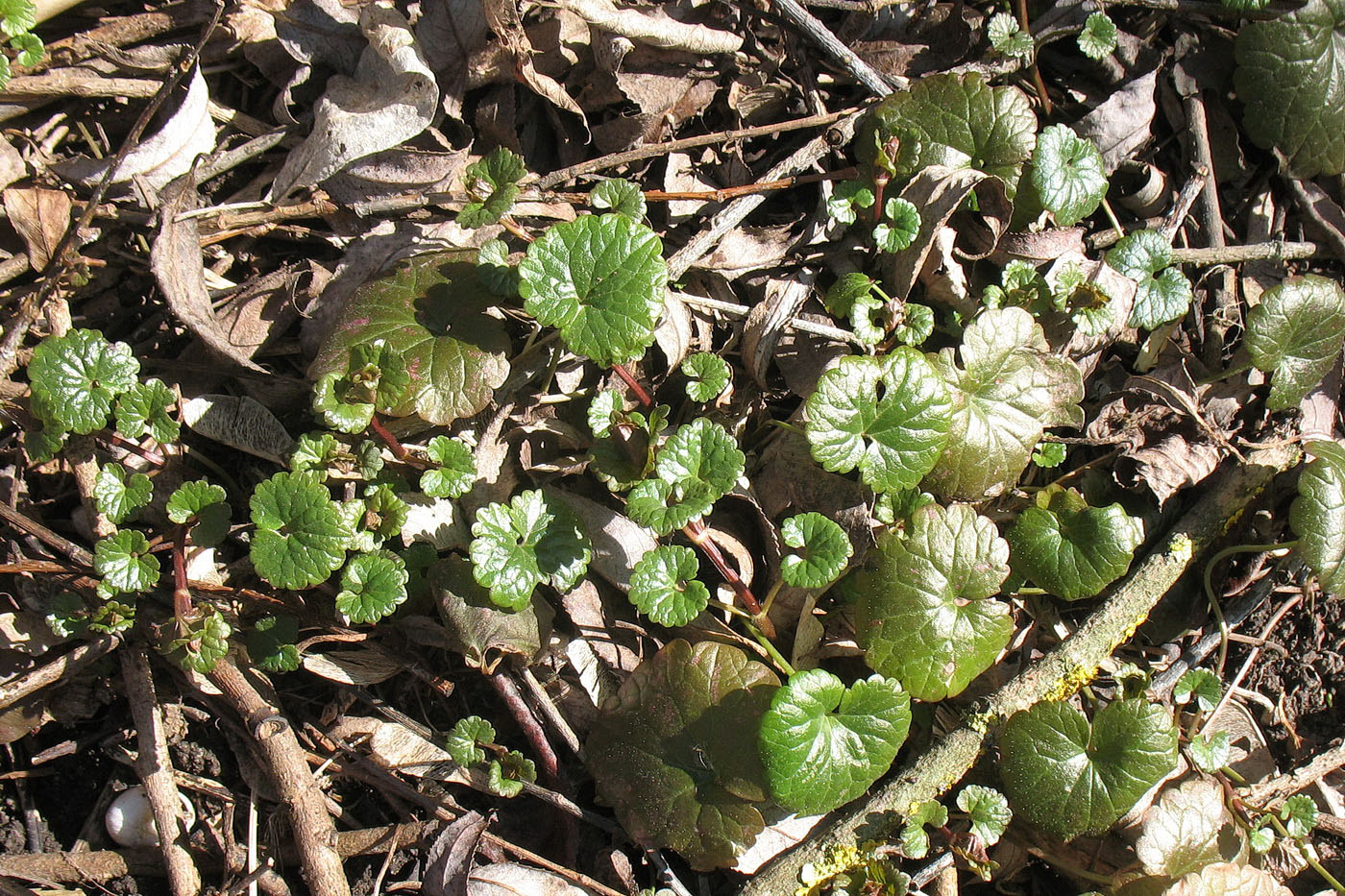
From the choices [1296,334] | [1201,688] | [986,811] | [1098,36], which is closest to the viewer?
[986,811]

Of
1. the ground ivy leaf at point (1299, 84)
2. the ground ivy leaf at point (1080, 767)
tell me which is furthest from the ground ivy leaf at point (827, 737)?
the ground ivy leaf at point (1299, 84)

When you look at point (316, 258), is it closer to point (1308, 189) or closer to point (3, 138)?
point (3, 138)

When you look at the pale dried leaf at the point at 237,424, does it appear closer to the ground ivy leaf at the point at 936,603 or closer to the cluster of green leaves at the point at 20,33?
the cluster of green leaves at the point at 20,33

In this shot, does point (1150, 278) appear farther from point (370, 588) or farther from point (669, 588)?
point (370, 588)

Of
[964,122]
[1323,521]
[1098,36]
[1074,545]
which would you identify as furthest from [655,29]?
[1323,521]

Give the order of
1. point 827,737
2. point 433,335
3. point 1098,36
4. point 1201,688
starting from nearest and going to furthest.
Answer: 1. point 827,737
2. point 433,335
3. point 1201,688
4. point 1098,36

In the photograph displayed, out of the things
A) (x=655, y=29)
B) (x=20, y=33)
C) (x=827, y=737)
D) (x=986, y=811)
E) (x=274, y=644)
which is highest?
(x=20, y=33)

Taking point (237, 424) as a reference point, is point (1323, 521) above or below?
below
